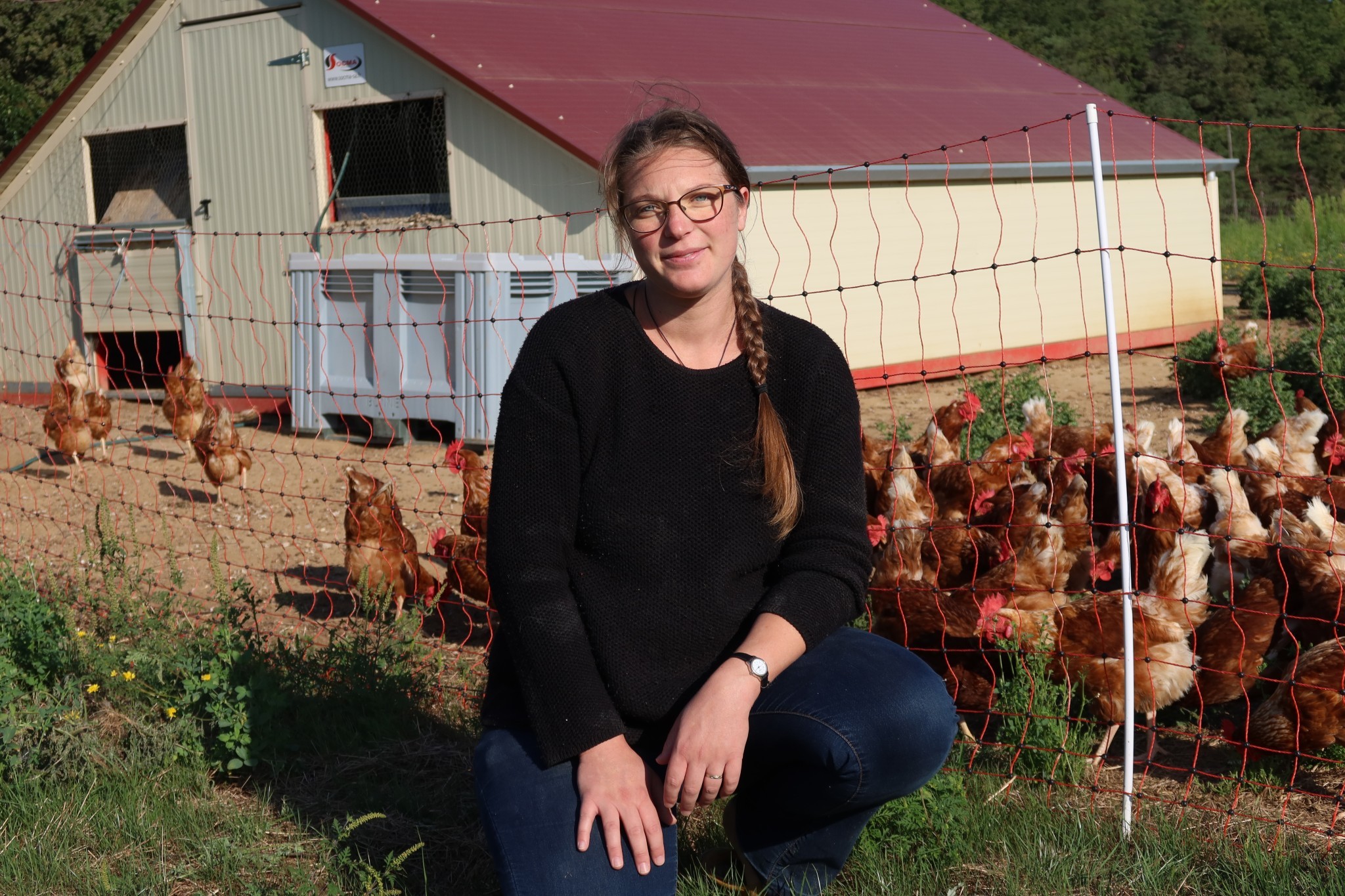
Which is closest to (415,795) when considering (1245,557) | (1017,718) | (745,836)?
(745,836)

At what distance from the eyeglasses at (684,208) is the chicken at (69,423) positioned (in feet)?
23.6

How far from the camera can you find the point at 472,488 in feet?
17.0

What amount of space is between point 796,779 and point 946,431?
12.2 feet

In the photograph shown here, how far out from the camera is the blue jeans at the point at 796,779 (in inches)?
86.0

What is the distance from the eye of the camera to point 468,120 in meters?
10.1

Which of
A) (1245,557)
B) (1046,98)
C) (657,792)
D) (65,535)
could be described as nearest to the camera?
(657,792)

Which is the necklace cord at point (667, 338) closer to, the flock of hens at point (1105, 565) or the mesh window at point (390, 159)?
the flock of hens at point (1105, 565)

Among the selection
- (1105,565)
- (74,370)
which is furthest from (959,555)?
(74,370)

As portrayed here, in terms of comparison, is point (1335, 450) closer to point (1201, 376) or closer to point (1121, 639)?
point (1121, 639)

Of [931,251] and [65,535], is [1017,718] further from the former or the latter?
[931,251]

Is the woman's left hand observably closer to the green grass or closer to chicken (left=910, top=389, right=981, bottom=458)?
the green grass

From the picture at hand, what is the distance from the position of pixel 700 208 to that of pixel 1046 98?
13730mm

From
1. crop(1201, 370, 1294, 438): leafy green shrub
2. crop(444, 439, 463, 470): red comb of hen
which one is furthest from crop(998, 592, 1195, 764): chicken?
crop(1201, 370, 1294, 438): leafy green shrub

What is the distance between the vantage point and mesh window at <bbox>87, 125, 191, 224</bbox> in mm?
12625
